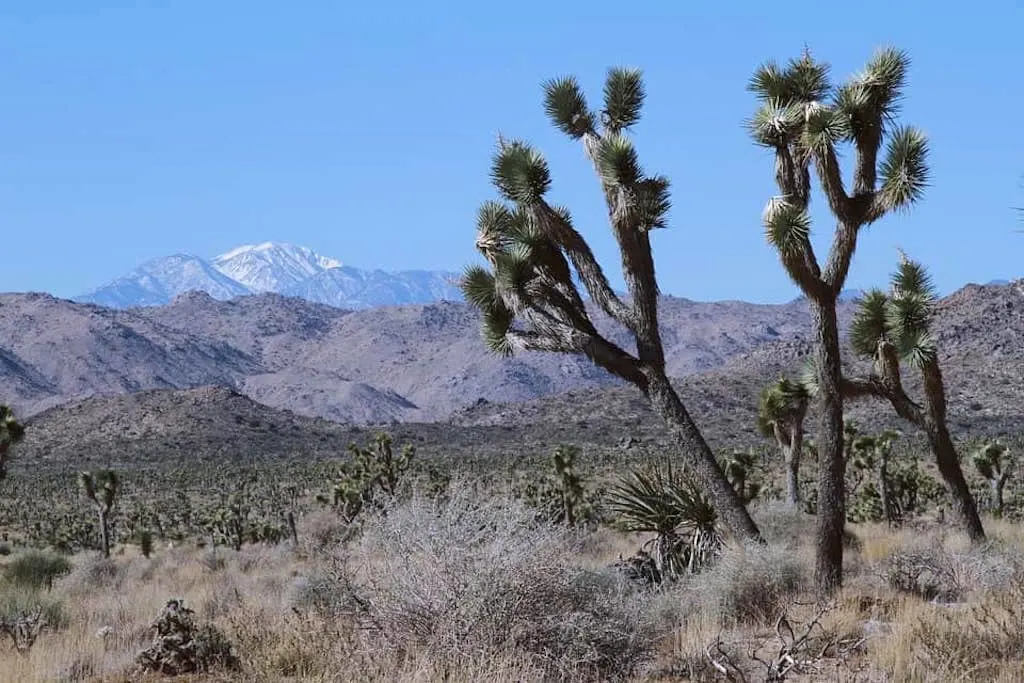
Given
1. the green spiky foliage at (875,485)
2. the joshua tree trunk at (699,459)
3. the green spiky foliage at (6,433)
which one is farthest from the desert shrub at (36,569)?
the green spiky foliage at (875,485)

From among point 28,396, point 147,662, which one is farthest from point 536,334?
point 28,396

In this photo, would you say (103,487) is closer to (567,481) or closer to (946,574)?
Answer: (567,481)

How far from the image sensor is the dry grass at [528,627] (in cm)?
822

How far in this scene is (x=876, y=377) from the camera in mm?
16125

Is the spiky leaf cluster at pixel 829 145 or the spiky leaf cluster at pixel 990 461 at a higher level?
the spiky leaf cluster at pixel 829 145

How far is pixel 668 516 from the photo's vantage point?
14.7 m

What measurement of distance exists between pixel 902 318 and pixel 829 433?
165 inches

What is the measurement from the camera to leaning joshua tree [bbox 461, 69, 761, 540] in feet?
45.8

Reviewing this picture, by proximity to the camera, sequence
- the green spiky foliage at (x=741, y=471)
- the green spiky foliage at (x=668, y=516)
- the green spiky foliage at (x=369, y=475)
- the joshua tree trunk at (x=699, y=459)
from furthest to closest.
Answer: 1. the green spiky foliage at (x=369, y=475)
2. the green spiky foliage at (x=741, y=471)
3. the green spiky foliage at (x=668, y=516)
4. the joshua tree trunk at (x=699, y=459)

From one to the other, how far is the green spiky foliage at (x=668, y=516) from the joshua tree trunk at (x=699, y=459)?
0.50 metres

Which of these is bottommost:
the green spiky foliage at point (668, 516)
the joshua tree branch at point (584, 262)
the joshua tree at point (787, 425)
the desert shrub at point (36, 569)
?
the desert shrub at point (36, 569)

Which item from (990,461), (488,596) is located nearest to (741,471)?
(990,461)

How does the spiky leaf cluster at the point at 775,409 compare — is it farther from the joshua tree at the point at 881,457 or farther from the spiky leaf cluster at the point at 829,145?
the spiky leaf cluster at the point at 829,145

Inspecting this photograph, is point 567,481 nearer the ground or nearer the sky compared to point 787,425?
nearer the ground
